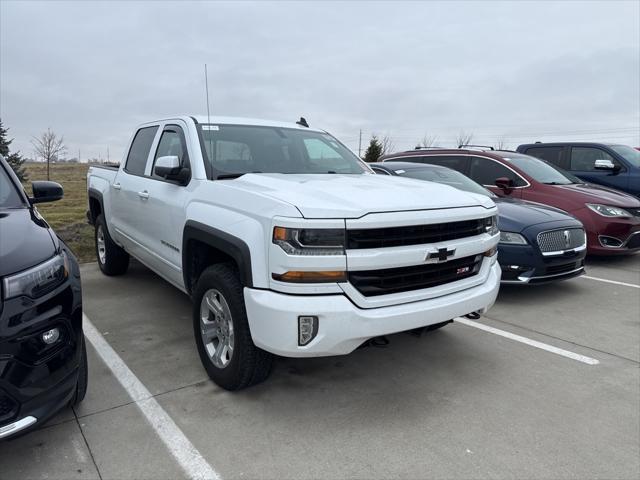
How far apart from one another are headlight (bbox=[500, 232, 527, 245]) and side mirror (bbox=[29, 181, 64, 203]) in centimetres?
440

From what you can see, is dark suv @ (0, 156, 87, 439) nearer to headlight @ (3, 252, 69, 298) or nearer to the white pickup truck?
headlight @ (3, 252, 69, 298)

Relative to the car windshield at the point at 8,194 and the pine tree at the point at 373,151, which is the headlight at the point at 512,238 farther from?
the pine tree at the point at 373,151

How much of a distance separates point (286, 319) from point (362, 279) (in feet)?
1.60

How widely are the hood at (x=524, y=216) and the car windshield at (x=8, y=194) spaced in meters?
4.61

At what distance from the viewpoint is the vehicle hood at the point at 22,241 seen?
84.1 inches

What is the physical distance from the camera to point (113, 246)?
224 inches

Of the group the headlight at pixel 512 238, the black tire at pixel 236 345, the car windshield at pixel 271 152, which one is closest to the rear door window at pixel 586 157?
the headlight at pixel 512 238

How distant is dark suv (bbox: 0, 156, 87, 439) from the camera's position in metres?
2.02

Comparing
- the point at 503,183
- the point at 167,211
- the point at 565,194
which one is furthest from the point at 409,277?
the point at 565,194

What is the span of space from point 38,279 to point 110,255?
3766mm

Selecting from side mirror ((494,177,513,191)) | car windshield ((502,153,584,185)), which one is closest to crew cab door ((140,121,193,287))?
side mirror ((494,177,513,191))

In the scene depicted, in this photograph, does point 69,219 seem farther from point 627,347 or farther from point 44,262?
point 627,347

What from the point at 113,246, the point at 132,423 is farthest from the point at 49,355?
the point at 113,246

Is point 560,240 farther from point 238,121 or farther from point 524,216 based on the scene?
point 238,121
